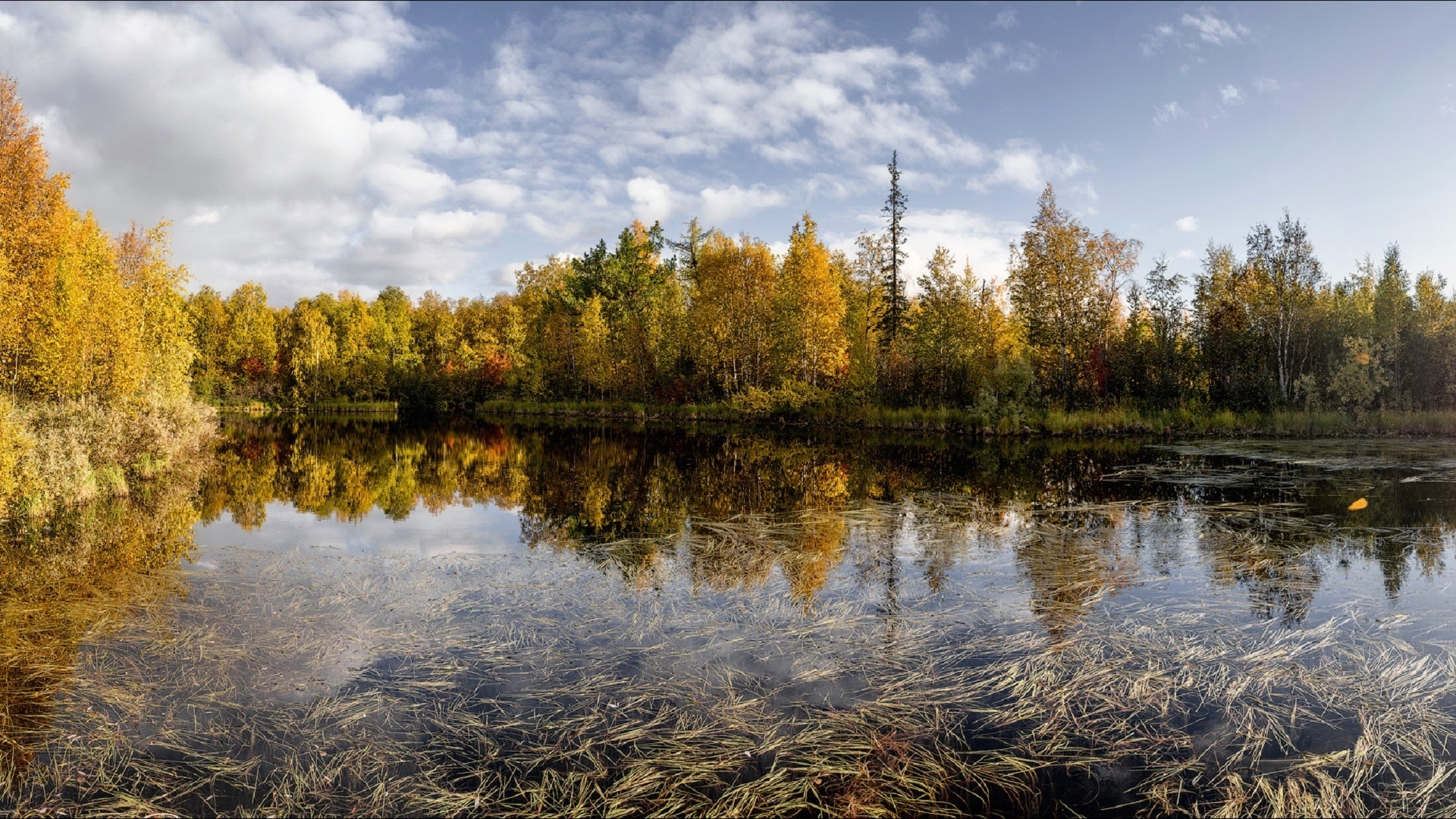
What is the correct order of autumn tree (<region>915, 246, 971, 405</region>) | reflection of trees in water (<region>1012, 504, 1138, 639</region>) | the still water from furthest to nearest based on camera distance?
autumn tree (<region>915, 246, 971, 405</region>)
reflection of trees in water (<region>1012, 504, 1138, 639</region>)
the still water

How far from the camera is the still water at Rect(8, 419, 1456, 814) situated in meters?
4.77

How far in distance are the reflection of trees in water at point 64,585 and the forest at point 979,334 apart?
76.4ft

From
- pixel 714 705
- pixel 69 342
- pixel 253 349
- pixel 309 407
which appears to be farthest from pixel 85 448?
pixel 253 349

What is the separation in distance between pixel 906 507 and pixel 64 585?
1434cm

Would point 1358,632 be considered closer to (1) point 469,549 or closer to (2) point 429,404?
(1) point 469,549

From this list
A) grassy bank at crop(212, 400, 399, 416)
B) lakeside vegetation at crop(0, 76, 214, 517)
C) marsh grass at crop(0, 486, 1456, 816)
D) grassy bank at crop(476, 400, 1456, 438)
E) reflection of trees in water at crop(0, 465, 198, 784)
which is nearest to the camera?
marsh grass at crop(0, 486, 1456, 816)

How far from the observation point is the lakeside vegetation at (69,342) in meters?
17.0

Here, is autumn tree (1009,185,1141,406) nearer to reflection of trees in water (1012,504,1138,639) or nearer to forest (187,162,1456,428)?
forest (187,162,1456,428)

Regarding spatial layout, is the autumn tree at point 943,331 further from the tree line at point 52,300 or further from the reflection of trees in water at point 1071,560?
the tree line at point 52,300

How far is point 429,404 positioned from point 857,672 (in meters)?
70.7

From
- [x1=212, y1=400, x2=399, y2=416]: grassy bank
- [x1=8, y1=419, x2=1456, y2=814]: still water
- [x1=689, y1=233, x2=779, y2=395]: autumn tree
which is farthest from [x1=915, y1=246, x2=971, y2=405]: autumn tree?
[x1=212, y1=400, x2=399, y2=416]: grassy bank

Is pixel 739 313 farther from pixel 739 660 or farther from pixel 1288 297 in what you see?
pixel 739 660

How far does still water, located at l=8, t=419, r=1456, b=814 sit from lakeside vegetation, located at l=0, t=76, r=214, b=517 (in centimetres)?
509

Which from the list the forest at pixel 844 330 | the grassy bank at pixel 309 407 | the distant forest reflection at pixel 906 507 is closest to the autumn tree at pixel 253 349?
the grassy bank at pixel 309 407
